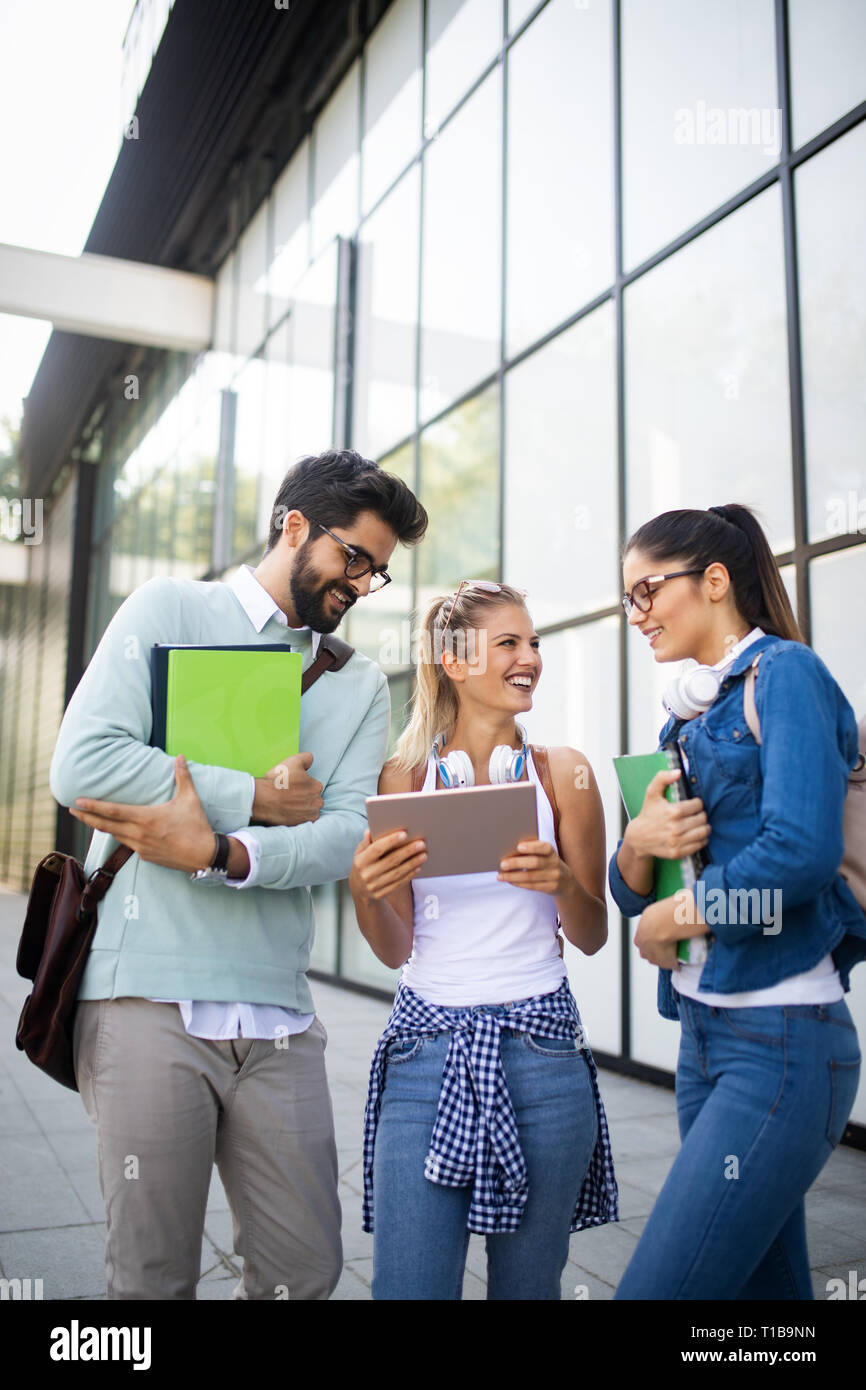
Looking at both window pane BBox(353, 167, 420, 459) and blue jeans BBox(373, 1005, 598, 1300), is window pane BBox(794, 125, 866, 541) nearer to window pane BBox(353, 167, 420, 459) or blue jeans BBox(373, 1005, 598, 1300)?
blue jeans BBox(373, 1005, 598, 1300)

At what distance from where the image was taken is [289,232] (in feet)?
41.1

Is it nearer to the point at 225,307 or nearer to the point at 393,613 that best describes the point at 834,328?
the point at 393,613

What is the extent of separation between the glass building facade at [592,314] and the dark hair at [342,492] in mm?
2035

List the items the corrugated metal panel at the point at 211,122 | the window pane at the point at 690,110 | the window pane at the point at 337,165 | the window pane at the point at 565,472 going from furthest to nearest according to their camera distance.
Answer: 1. the window pane at the point at 337,165
2. the corrugated metal panel at the point at 211,122
3. the window pane at the point at 565,472
4. the window pane at the point at 690,110

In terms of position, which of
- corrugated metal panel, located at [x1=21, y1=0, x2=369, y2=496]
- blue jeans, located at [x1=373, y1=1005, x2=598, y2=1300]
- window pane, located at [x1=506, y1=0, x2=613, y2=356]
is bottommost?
blue jeans, located at [x1=373, y1=1005, x2=598, y2=1300]

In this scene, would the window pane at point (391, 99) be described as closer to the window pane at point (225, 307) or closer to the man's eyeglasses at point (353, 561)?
the window pane at point (225, 307)

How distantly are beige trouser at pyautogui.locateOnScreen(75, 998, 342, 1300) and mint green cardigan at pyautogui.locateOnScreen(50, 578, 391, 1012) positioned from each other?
83 mm

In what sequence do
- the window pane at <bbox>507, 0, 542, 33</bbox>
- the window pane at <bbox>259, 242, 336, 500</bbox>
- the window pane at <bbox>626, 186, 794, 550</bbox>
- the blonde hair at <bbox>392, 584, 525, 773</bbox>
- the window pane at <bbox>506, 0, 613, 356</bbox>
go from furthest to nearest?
the window pane at <bbox>259, 242, 336, 500</bbox> < the window pane at <bbox>507, 0, 542, 33</bbox> < the window pane at <bbox>506, 0, 613, 356</bbox> < the window pane at <bbox>626, 186, 794, 550</bbox> < the blonde hair at <bbox>392, 584, 525, 773</bbox>

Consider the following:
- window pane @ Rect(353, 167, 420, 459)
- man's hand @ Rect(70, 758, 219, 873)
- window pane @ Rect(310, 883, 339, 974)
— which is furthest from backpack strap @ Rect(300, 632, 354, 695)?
window pane @ Rect(310, 883, 339, 974)

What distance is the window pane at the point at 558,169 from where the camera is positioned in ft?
23.4

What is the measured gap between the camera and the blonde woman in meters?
1.90

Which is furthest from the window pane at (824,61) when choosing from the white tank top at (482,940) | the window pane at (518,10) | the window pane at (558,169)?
the white tank top at (482,940)

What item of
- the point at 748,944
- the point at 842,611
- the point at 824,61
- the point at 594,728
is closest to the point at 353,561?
the point at 748,944

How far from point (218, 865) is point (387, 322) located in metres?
9.18
